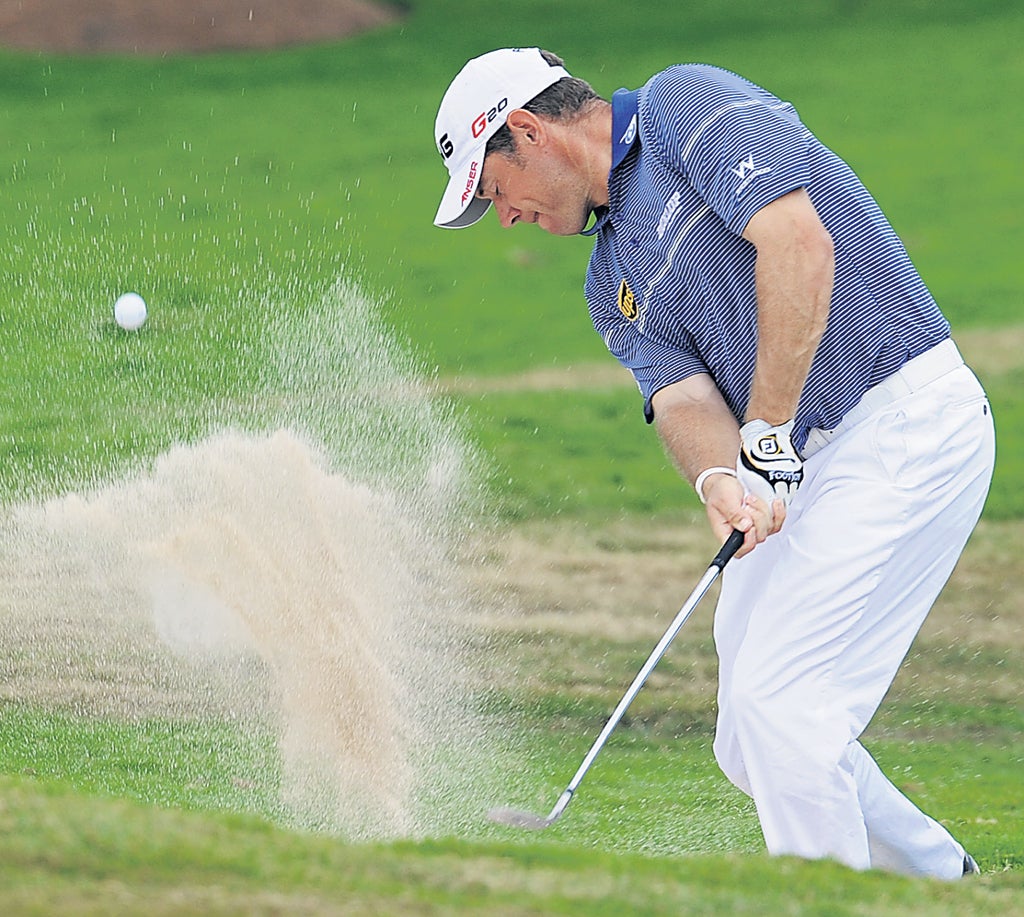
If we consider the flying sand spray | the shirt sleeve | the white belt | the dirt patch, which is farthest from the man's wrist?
the dirt patch

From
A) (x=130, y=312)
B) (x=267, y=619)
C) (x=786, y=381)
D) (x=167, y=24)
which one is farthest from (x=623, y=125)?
(x=167, y=24)

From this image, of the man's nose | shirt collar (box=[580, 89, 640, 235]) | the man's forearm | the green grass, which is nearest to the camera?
the green grass

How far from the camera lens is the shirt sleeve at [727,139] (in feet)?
12.3

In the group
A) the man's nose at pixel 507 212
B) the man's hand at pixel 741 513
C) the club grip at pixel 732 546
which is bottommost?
the club grip at pixel 732 546

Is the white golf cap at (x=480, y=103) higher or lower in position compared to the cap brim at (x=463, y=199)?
higher

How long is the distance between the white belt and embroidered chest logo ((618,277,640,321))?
2.25 feet

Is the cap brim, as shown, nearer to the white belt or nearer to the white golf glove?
the white golf glove

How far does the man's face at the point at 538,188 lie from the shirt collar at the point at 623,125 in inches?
5.0

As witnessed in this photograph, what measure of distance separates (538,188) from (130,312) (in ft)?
19.4

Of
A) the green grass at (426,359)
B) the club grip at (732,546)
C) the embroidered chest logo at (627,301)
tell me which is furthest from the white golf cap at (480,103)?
the green grass at (426,359)

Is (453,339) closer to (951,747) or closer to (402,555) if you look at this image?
(402,555)

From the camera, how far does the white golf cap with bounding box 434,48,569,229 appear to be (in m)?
4.07

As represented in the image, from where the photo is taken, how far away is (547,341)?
484 inches

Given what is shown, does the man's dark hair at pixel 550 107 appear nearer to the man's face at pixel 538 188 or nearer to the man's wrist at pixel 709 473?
the man's face at pixel 538 188
